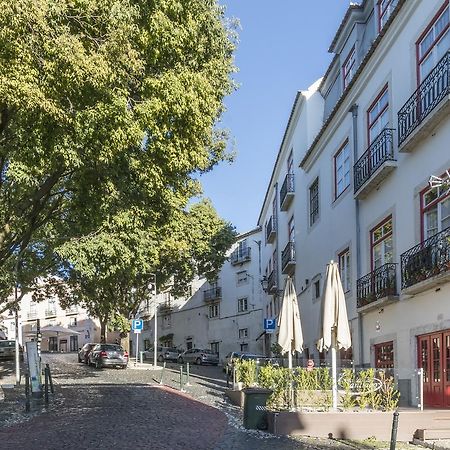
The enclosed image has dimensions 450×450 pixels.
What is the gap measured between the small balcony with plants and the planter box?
538 centimetres

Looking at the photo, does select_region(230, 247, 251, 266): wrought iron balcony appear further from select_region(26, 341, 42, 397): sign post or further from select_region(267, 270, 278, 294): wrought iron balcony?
select_region(26, 341, 42, 397): sign post

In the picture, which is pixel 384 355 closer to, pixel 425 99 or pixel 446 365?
pixel 446 365

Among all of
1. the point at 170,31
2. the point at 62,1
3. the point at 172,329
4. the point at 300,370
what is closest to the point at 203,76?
the point at 170,31

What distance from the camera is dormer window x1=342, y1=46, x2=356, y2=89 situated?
2312cm

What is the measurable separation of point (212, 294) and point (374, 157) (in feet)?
133

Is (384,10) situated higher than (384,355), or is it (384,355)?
(384,10)

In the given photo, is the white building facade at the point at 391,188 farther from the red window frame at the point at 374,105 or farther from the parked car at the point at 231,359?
the parked car at the point at 231,359

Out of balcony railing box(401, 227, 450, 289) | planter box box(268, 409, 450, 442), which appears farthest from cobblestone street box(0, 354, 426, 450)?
balcony railing box(401, 227, 450, 289)

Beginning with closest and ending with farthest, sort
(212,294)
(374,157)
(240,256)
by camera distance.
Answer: (374,157) → (240,256) → (212,294)

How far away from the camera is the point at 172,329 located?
63781 millimetres

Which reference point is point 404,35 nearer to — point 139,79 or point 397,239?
point 397,239

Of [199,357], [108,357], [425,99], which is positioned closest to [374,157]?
[425,99]

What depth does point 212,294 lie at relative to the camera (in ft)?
192

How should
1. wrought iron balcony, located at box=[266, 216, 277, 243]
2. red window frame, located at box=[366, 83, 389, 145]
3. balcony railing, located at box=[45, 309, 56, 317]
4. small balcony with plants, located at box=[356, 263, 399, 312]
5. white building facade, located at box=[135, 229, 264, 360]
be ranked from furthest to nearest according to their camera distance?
1. balcony railing, located at box=[45, 309, 56, 317]
2. white building facade, located at box=[135, 229, 264, 360]
3. wrought iron balcony, located at box=[266, 216, 277, 243]
4. red window frame, located at box=[366, 83, 389, 145]
5. small balcony with plants, located at box=[356, 263, 399, 312]
